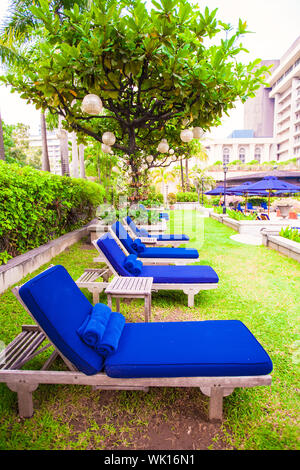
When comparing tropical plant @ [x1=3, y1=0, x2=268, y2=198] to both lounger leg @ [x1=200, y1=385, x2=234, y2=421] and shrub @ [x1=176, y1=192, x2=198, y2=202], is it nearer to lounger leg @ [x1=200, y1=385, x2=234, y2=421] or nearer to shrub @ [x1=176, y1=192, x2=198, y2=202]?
lounger leg @ [x1=200, y1=385, x2=234, y2=421]

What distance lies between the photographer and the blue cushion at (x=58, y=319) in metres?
1.86

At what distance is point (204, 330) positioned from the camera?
2.39 meters

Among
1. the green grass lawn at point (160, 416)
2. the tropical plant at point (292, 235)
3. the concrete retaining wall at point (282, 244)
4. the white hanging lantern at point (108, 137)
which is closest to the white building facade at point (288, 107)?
the tropical plant at point (292, 235)

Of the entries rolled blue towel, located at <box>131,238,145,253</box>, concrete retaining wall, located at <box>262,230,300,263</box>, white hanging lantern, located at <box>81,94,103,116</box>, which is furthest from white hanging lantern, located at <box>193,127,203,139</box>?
concrete retaining wall, located at <box>262,230,300,263</box>

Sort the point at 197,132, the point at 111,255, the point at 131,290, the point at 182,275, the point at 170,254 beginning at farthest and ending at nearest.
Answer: the point at 197,132 < the point at 170,254 < the point at 182,275 < the point at 111,255 < the point at 131,290

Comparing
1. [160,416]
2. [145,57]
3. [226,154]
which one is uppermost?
[226,154]

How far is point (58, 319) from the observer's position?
6.40 feet

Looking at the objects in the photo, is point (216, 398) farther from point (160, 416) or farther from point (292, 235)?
point (292, 235)

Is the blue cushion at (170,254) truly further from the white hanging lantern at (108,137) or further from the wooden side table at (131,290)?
the white hanging lantern at (108,137)

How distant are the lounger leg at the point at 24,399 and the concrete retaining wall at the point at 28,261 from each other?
260 cm

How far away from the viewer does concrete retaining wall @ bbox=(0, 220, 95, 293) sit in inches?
171

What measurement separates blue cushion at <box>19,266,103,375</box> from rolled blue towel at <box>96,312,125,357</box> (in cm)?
8

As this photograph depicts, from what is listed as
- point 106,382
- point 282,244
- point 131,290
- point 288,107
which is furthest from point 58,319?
point 288,107

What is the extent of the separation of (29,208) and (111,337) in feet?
12.6
